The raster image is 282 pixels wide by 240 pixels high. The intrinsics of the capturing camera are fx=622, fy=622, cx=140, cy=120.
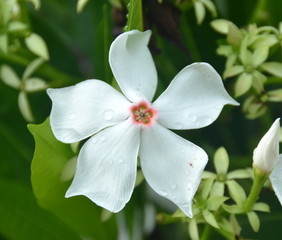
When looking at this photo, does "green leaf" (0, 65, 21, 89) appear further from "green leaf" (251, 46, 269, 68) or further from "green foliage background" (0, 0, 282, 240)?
"green leaf" (251, 46, 269, 68)

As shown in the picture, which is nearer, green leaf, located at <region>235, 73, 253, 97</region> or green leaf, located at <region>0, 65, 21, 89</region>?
→ green leaf, located at <region>235, 73, 253, 97</region>

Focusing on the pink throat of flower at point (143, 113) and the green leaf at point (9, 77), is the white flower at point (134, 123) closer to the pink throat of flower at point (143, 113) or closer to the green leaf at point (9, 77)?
→ the pink throat of flower at point (143, 113)

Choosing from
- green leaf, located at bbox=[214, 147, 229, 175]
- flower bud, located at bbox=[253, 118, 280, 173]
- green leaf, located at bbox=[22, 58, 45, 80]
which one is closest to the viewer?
flower bud, located at bbox=[253, 118, 280, 173]

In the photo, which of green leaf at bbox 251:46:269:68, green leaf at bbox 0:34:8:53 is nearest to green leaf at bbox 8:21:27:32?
green leaf at bbox 0:34:8:53

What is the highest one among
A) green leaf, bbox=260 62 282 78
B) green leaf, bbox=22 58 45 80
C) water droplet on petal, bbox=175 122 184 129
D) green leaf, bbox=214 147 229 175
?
water droplet on petal, bbox=175 122 184 129

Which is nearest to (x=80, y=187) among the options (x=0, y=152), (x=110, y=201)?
(x=110, y=201)

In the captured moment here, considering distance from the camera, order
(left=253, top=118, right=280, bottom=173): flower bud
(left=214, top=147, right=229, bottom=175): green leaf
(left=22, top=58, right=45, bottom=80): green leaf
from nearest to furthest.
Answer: (left=253, top=118, right=280, bottom=173): flower bud, (left=214, top=147, right=229, bottom=175): green leaf, (left=22, top=58, right=45, bottom=80): green leaf

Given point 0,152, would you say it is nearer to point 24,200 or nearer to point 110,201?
point 24,200

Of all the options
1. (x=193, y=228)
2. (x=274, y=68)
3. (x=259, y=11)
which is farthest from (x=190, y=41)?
(x=193, y=228)
